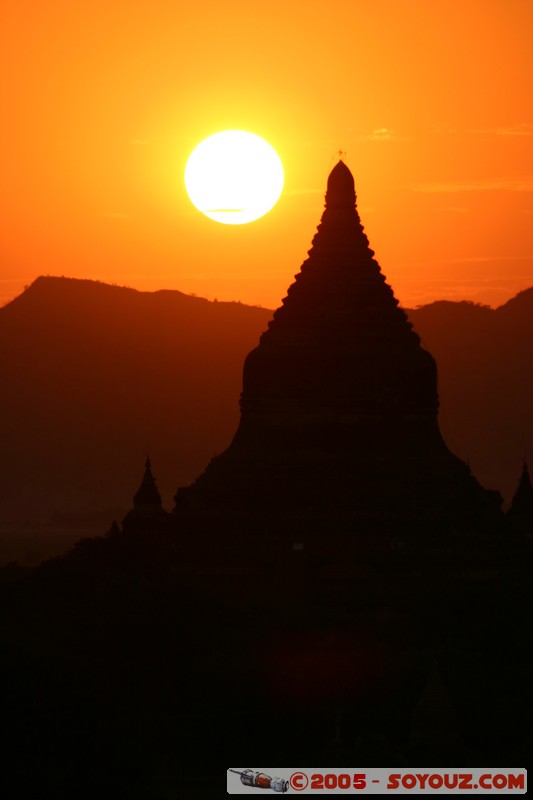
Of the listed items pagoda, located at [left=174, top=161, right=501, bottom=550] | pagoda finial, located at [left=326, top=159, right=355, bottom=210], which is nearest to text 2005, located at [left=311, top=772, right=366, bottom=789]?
pagoda, located at [left=174, top=161, right=501, bottom=550]

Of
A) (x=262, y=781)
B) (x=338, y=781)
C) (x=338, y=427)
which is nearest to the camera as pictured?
(x=338, y=781)

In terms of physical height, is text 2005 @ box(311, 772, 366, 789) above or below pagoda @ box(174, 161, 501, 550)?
below

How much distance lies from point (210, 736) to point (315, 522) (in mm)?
17070

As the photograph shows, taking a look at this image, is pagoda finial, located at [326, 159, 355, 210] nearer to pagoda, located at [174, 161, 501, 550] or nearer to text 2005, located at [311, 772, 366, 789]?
pagoda, located at [174, 161, 501, 550]

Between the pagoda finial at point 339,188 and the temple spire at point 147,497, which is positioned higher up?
the pagoda finial at point 339,188

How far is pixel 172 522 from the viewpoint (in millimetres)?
82562

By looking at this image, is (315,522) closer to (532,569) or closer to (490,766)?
(532,569)

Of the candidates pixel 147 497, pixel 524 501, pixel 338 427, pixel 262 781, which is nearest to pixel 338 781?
pixel 262 781

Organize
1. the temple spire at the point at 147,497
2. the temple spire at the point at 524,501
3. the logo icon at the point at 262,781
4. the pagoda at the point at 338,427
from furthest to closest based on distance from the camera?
1. the temple spire at the point at 524,501
2. the temple spire at the point at 147,497
3. the pagoda at the point at 338,427
4. the logo icon at the point at 262,781

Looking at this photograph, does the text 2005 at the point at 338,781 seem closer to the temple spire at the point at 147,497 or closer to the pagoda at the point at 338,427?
the pagoda at the point at 338,427

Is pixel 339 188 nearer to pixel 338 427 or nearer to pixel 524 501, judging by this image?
pixel 338 427

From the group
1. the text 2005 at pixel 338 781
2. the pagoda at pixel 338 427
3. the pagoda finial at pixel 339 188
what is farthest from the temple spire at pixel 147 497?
the text 2005 at pixel 338 781

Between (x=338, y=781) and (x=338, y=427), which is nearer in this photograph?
(x=338, y=781)

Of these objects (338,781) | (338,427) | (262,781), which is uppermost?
(338,427)
